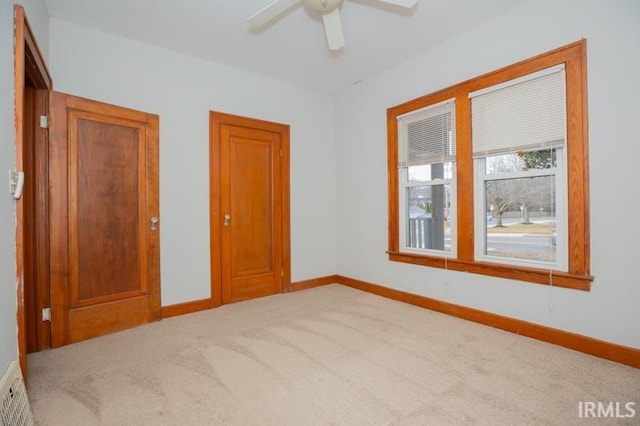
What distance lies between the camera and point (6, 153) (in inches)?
61.4

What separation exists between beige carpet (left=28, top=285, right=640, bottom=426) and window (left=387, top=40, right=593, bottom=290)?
27.7 inches

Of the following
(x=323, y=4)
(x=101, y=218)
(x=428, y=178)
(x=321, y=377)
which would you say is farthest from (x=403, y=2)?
(x=101, y=218)

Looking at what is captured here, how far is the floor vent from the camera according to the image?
4.34ft

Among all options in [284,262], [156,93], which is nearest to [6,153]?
[156,93]

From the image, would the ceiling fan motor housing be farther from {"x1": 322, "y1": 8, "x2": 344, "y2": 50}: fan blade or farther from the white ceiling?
the white ceiling

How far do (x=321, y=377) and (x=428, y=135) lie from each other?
2.63m

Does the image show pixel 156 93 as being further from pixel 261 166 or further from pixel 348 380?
pixel 348 380

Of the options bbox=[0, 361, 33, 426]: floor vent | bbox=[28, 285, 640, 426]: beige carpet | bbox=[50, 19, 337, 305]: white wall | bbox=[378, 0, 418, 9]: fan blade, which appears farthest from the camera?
bbox=[50, 19, 337, 305]: white wall

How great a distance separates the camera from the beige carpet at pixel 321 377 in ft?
5.37

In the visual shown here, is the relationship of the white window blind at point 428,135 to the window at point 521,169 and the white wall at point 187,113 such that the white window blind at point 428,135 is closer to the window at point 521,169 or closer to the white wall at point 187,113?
the window at point 521,169

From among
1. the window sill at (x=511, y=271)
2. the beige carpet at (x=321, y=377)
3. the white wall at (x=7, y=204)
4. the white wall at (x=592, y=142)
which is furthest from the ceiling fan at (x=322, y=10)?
the beige carpet at (x=321, y=377)

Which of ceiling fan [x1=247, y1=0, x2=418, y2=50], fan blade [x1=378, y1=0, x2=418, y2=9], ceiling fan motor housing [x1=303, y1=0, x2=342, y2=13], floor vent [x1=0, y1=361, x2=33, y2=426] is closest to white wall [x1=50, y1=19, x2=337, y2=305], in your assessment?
ceiling fan [x1=247, y1=0, x2=418, y2=50]

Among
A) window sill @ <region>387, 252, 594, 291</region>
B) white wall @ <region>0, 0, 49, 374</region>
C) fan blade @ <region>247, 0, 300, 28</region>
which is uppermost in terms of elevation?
fan blade @ <region>247, 0, 300, 28</region>

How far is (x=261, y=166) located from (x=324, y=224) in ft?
4.11
